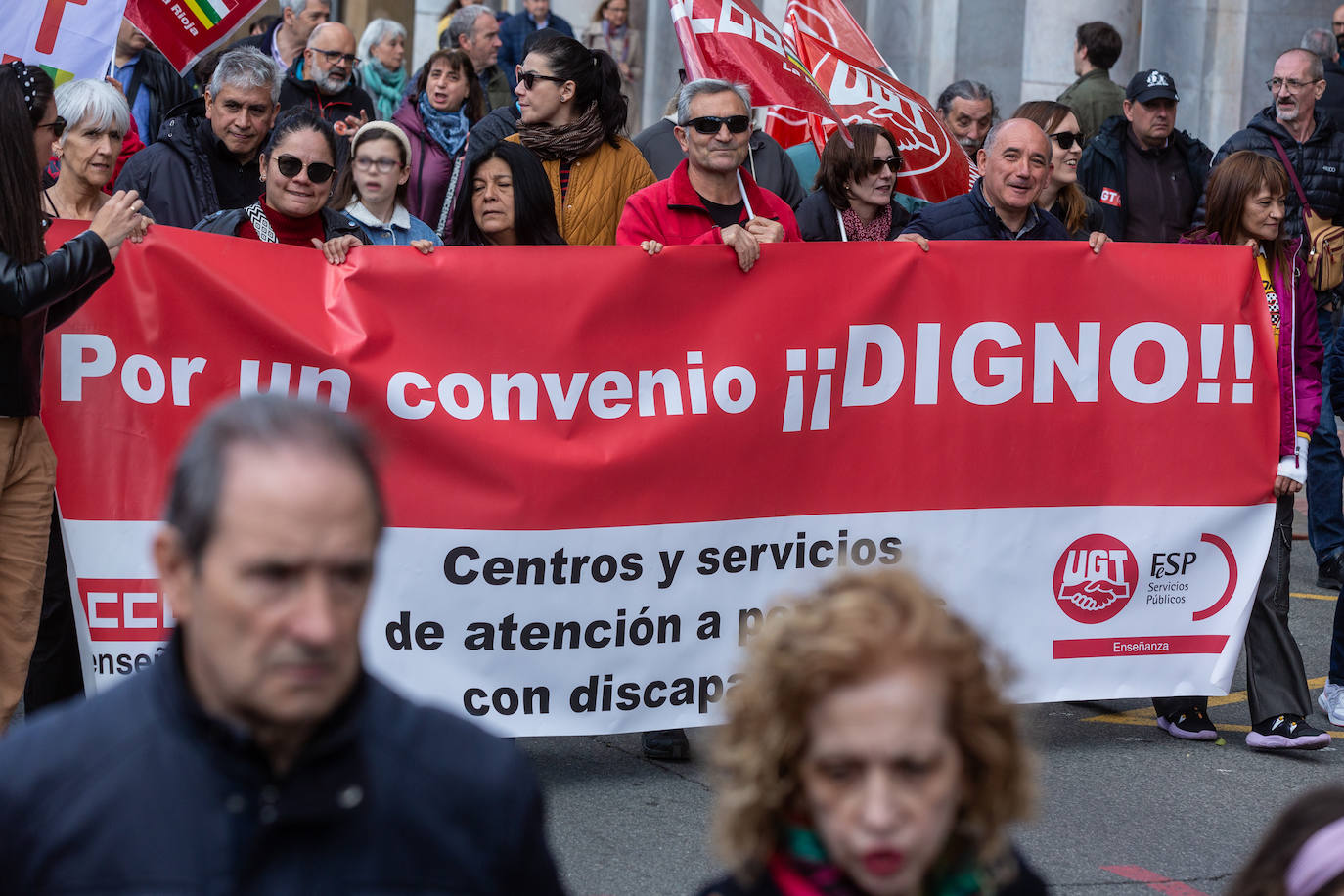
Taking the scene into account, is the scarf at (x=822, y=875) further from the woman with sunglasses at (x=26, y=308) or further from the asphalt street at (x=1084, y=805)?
the woman with sunglasses at (x=26, y=308)

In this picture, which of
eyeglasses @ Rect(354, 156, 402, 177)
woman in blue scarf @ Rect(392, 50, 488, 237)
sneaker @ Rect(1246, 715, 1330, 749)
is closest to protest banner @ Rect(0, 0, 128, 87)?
eyeglasses @ Rect(354, 156, 402, 177)

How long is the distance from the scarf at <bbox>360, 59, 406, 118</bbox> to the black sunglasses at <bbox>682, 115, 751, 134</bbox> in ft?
17.7

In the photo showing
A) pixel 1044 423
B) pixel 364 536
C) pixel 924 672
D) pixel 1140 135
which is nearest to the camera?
pixel 364 536

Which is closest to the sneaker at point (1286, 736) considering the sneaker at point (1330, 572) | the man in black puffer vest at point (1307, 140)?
the sneaker at point (1330, 572)

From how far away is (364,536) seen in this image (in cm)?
147

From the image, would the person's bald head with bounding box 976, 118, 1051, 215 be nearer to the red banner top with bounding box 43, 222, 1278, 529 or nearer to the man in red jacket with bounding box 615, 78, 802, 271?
the red banner top with bounding box 43, 222, 1278, 529

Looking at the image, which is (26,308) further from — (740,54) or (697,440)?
(740,54)

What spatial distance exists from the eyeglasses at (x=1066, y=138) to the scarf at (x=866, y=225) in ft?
2.66

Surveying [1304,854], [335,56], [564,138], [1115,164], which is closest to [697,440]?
[564,138]

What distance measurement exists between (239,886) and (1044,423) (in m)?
4.33

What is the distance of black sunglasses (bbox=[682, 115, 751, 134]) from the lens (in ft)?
18.7

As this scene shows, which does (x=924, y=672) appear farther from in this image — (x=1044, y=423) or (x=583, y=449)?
(x=1044, y=423)

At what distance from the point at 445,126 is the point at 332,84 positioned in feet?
1.93

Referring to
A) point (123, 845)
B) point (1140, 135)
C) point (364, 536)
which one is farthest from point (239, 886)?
point (1140, 135)
